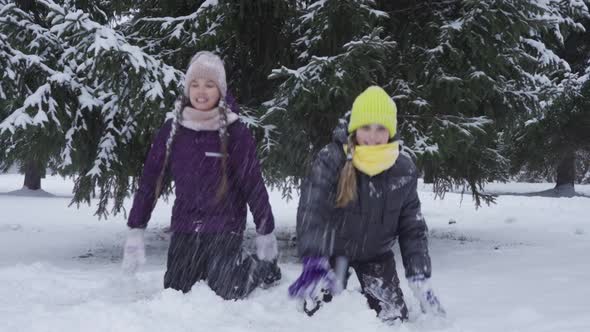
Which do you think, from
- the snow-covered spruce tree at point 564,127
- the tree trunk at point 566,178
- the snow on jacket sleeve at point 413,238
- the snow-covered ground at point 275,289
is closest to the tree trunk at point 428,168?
the snow-covered ground at point 275,289

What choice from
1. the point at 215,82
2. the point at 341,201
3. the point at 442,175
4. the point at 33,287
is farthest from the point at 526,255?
the point at 33,287

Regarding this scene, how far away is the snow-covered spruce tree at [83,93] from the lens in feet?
16.2

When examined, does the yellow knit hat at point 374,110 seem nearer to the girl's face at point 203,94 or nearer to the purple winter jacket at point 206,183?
the purple winter jacket at point 206,183

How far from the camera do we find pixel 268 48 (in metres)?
6.63

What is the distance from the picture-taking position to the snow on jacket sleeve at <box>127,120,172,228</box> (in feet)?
11.8

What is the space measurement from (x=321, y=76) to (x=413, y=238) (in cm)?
238

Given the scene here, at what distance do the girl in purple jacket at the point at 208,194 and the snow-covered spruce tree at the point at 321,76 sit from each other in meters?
1.65

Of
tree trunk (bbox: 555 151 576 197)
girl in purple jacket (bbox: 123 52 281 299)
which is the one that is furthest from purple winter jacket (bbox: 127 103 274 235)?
tree trunk (bbox: 555 151 576 197)

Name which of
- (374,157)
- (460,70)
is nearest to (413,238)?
(374,157)

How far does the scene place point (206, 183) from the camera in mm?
3531

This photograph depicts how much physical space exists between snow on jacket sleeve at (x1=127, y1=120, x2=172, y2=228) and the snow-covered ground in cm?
52

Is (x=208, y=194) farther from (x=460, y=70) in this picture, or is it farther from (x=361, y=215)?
(x=460, y=70)

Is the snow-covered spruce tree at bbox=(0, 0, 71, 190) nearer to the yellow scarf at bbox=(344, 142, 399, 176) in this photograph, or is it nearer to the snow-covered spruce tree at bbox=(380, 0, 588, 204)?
the yellow scarf at bbox=(344, 142, 399, 176)

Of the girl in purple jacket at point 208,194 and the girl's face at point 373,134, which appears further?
the girl in purple jacket at point 208,194
